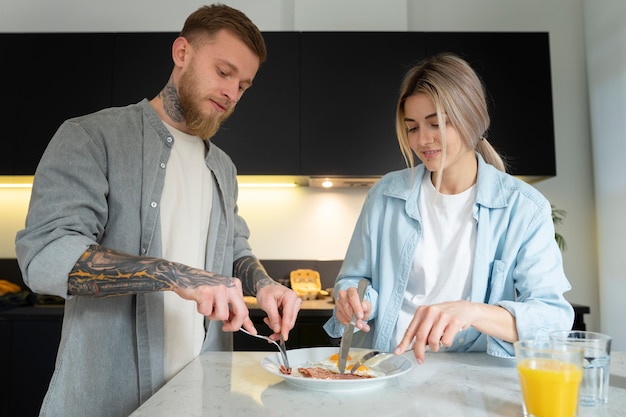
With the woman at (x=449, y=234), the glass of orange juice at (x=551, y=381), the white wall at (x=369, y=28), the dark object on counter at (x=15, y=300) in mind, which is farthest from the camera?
the white wall at (x=369, y=28)

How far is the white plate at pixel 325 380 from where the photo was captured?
868 millimetres

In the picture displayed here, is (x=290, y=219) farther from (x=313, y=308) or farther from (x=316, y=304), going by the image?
(x=313, y=308)

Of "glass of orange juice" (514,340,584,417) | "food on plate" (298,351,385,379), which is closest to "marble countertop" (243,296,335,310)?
"food on plate" (298,351,385,379)

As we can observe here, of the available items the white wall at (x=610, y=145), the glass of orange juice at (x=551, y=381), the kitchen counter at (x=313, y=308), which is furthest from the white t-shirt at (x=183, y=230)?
the white wall at (x=610, y=145)

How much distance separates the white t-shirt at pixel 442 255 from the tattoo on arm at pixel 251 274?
0.36 metres

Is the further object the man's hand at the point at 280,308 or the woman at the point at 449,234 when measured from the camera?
the woman at the point at 449,234

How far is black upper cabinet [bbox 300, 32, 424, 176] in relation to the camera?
2873 millimetres

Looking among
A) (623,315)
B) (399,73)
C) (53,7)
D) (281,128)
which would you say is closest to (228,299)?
(281,128)

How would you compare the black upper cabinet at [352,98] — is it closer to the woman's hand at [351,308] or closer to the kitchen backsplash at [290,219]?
the kitchen backsplash at [290,219]

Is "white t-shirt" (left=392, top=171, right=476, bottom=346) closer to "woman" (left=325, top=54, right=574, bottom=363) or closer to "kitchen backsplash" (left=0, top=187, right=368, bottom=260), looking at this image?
"woman" (left=325, top=54, right=574, bottom=363)

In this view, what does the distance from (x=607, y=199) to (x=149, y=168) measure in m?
2.68

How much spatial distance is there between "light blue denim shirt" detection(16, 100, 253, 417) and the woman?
1.56ft

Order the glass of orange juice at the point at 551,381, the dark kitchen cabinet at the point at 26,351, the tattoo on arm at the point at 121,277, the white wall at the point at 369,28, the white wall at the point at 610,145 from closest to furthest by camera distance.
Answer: the glass of orange juice at the point at 551,381
the tattoo on arm at the point at 121,277
the dark kitchen cabinet at the point at 26,351
the white wall at the point at 610,145
the white wall at the point at 369,28

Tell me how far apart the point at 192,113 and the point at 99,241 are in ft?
1.38
